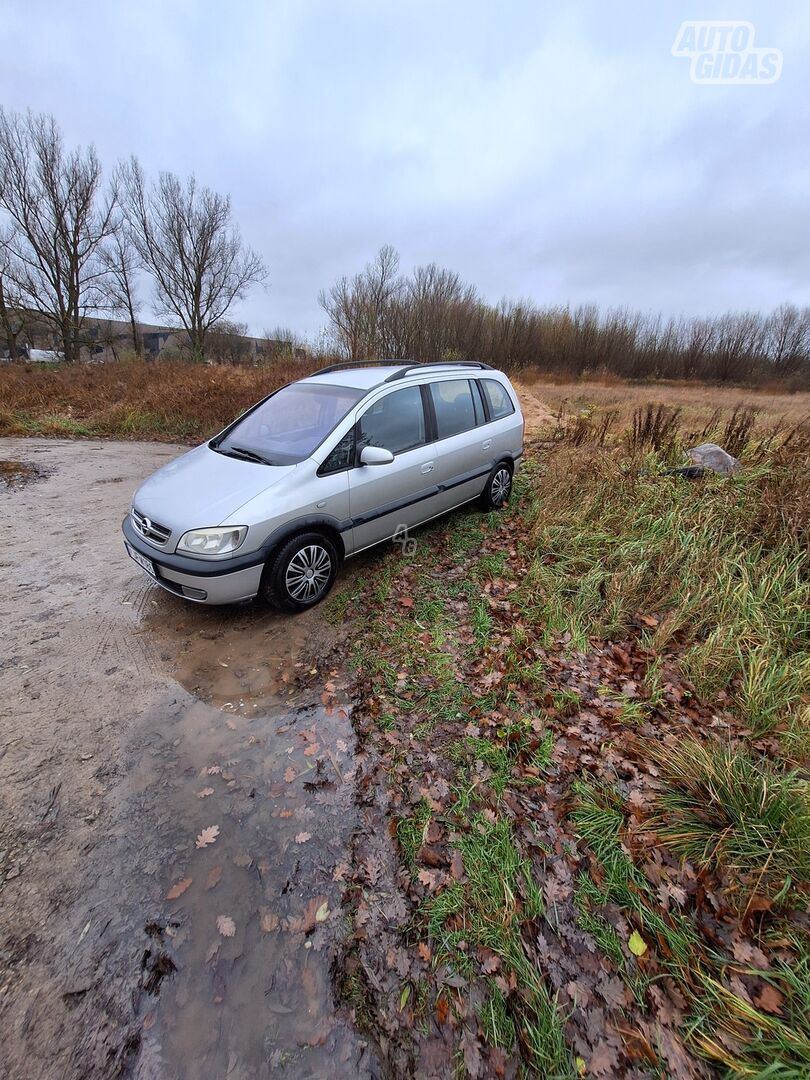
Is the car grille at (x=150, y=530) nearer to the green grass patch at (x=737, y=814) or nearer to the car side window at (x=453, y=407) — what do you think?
the car side window at (x=453, y=407)

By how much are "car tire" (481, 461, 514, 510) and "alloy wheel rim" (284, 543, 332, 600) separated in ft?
8.12

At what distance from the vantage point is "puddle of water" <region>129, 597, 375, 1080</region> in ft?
5.17

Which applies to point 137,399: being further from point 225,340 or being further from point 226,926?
point 225,340

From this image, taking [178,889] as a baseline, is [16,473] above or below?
above

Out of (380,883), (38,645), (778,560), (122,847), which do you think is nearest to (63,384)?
(38,645)

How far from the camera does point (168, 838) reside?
2.20 m

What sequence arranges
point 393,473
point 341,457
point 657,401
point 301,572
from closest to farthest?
point 301,572
point 341,457
point 393,473
point 657,401

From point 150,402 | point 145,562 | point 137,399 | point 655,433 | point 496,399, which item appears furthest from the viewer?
point 137,399

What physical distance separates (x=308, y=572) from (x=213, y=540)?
2.73 feet

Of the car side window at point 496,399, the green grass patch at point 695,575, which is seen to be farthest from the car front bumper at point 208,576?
the car side window at point 496,399

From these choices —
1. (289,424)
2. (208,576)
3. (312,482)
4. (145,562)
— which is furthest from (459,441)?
(145,562)

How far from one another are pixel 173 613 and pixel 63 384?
536 inches

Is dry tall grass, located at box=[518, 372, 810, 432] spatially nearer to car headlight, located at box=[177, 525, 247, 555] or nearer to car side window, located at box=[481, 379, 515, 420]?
car side window, located at box=[481, 379, 515, 420]

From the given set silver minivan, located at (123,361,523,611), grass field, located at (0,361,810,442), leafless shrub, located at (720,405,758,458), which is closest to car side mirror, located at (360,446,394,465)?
silver minivan, located at (123,361,523,611)
